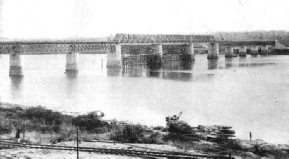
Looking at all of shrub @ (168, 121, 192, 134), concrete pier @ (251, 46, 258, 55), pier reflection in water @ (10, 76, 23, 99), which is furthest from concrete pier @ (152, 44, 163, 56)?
shrub @ (168, 121, 192, 134)

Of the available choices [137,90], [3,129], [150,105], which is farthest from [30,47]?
[3,129]

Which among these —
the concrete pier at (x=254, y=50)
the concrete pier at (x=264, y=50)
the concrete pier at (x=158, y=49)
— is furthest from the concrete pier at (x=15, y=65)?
the concrete pier at (x=264, y=50)

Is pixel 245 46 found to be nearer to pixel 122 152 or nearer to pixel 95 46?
pixel 95 46

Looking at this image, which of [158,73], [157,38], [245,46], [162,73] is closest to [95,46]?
[158,73]

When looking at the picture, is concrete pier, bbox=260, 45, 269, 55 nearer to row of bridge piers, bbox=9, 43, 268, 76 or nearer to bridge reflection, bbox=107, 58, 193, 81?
row of bridge piers, bbox=9, 43, 268, 76

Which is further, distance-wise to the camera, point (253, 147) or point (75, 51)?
point (75, 51)

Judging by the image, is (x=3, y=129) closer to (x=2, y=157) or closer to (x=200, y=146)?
(x=2, y=157)
